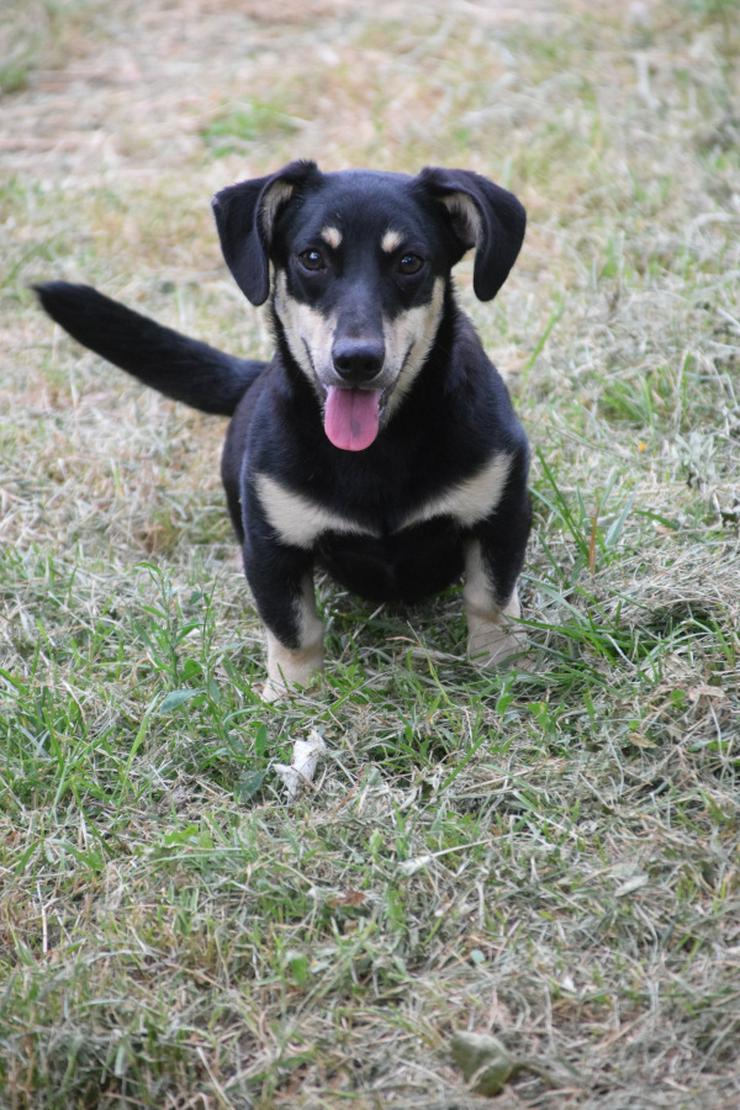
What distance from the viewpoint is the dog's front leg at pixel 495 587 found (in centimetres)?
345

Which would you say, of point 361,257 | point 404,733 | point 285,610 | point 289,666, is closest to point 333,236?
point 361,257

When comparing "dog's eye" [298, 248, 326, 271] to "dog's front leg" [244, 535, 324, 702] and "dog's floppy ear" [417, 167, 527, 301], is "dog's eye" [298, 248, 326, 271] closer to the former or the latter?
"dog's floppy ear" [417, 167, 527, 301]

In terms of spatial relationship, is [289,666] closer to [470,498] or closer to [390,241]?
[470,498]

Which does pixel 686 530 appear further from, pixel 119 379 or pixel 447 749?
pixel 119 379

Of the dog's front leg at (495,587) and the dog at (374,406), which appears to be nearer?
the dog at (374,406)

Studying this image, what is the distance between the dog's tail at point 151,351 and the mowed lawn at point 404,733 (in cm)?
43

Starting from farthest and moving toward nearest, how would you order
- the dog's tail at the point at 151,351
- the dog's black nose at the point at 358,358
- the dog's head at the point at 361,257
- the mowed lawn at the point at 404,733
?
the dog's tail at the point at 151,351, the dog's head at the point at 361,257, the dog's black nose at the point at 358,358, the mowed lawn at the point at 404,733

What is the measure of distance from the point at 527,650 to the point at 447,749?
1.34 ft

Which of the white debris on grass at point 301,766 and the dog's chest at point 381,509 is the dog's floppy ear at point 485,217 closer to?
the dog's chest at point 381,509

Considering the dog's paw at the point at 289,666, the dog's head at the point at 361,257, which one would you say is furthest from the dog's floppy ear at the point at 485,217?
the dog's paw at the point at 289,666

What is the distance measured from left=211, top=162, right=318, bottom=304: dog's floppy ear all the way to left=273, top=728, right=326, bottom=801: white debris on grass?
113 centimetres

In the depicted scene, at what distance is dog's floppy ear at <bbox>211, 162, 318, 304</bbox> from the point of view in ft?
10.8

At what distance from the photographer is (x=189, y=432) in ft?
16.2

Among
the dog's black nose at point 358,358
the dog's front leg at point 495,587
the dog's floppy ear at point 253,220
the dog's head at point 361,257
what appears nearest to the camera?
the dog's black nose at point 358,358
